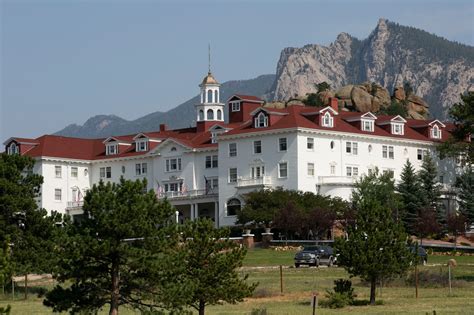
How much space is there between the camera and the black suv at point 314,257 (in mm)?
75188

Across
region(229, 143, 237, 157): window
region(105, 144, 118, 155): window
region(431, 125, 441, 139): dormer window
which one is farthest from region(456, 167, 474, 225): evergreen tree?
region(105, 144, 118, 155): window

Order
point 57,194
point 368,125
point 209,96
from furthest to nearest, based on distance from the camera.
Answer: point 209,96 → point 57,194 → point 368,125

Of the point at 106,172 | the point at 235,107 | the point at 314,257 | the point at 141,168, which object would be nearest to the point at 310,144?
the point at 235,107

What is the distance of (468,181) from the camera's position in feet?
378

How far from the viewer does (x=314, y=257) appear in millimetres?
75250

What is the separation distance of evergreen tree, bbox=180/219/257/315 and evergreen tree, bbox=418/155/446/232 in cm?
6769

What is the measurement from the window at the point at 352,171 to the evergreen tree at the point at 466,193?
9431 mm

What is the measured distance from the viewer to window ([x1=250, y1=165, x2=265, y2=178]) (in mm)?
112625

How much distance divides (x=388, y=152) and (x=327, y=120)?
8135 mm

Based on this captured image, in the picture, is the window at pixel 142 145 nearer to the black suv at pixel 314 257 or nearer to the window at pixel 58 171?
the window at pixel 58 171

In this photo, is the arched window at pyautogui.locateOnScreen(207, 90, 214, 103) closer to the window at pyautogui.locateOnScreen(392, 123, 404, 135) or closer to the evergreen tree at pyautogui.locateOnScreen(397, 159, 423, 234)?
the window at pyautogui.locateOnScreen(392, 123, 404, 135)

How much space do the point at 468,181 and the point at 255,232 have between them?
23466 mm

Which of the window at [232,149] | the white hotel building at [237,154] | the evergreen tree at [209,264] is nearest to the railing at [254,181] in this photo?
the white hotel building at [237,154]

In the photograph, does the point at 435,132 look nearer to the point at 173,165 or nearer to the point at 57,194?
the point at 173,165
